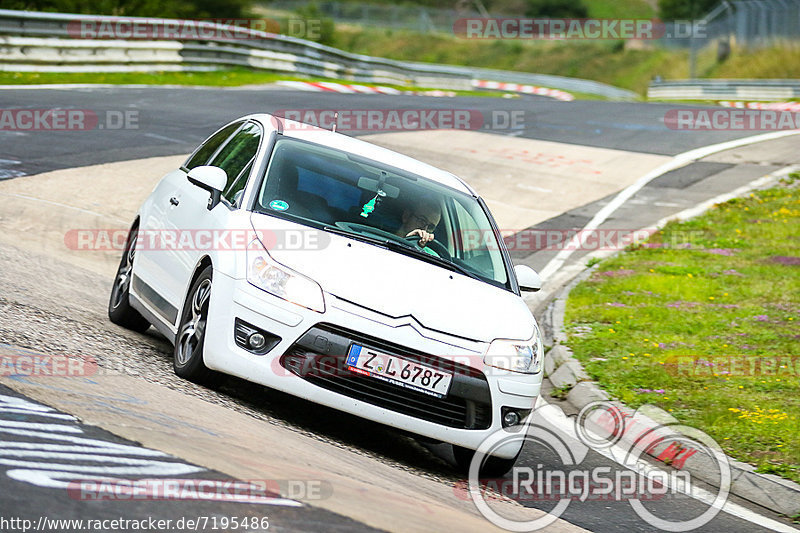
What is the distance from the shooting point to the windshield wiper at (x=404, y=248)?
21.8 feet

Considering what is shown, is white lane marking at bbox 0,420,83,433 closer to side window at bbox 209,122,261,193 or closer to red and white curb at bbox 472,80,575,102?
side window at bbox 209,122,261,193

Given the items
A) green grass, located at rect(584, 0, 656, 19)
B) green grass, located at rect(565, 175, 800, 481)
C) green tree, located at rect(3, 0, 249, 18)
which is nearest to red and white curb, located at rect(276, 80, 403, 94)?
green tree, located at rect(3, 0, 249, 18)

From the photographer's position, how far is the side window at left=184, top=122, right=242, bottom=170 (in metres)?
8.04

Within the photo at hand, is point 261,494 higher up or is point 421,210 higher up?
point 421,210

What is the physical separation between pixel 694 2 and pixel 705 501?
301 feet

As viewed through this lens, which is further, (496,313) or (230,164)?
(230,164)

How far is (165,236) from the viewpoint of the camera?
7.50 meters

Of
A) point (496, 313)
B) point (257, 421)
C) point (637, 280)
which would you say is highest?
point (496, 313)

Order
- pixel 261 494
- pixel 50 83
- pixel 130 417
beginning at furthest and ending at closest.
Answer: pixel 50 83, pixel 130 417, pixel 261 494

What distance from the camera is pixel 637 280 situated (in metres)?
12.4

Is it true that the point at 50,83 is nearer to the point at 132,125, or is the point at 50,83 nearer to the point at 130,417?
the point at 132,125

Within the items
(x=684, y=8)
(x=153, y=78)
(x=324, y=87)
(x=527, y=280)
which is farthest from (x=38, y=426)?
(x=684, y=8)

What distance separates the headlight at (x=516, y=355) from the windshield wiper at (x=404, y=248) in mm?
664

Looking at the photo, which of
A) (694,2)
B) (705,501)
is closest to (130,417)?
(705,501)
